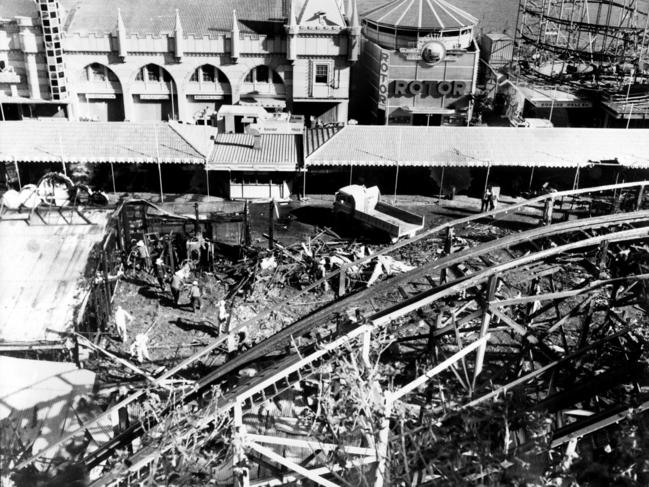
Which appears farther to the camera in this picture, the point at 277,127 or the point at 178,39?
the point at 178,39

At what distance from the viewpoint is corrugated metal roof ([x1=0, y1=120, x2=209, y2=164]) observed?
1522 inches

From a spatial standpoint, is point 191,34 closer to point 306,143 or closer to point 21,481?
point 306,143

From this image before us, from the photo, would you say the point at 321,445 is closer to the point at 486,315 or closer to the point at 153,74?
the point at 486,315

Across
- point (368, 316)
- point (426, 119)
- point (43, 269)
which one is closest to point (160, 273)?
point (43, 269)

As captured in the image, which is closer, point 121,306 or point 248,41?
point 121,306

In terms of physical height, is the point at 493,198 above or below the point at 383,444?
below

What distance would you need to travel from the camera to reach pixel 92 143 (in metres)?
39.6

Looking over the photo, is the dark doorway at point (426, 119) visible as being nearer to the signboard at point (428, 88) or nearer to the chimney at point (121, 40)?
the signboard at point (428, 88)

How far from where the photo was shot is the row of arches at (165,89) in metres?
50.6

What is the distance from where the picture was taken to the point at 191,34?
4988 cm

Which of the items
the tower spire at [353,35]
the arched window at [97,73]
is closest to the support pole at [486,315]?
the tower spire at [353,35]

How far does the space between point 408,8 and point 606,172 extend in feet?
65.4

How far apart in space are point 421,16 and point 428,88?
5779 mm

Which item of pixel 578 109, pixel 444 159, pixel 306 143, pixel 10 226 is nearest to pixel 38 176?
pixel 10 226
